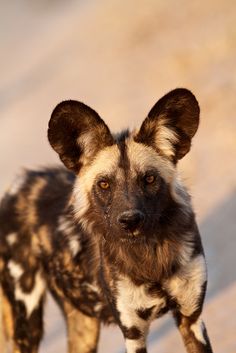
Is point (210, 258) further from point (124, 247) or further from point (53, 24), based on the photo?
point (53, 24)

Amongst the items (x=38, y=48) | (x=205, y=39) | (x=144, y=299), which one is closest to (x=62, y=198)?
(x=144, y=299)

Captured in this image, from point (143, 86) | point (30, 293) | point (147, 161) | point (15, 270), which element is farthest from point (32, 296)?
point (143, 86)

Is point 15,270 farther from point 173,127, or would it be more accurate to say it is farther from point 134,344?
point 173,127

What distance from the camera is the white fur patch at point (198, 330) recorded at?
4.26 meters

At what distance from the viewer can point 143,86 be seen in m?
11.7

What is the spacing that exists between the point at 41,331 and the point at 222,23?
719 centimetres

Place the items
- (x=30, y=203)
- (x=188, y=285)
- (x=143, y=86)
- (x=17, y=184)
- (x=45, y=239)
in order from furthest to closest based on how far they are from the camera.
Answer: (x=143, y=86) < (x=17, y=184) < (x=30, y=203) < (x=45, y=239) < (x=188, y=285)

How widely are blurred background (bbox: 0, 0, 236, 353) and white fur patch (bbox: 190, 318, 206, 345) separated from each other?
108cm

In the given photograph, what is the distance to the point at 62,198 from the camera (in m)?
5.09

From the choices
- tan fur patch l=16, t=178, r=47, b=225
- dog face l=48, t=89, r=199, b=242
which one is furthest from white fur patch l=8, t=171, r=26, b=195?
dog face l=48, t=89, r=199, b=242

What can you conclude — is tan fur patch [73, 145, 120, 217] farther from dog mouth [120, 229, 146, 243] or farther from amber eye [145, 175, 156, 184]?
dog mouth [120, 229, 146, 243]

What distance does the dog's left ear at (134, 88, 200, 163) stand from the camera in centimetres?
422

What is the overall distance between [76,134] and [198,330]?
947mm

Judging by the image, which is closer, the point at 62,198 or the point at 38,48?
the point at 62,198
